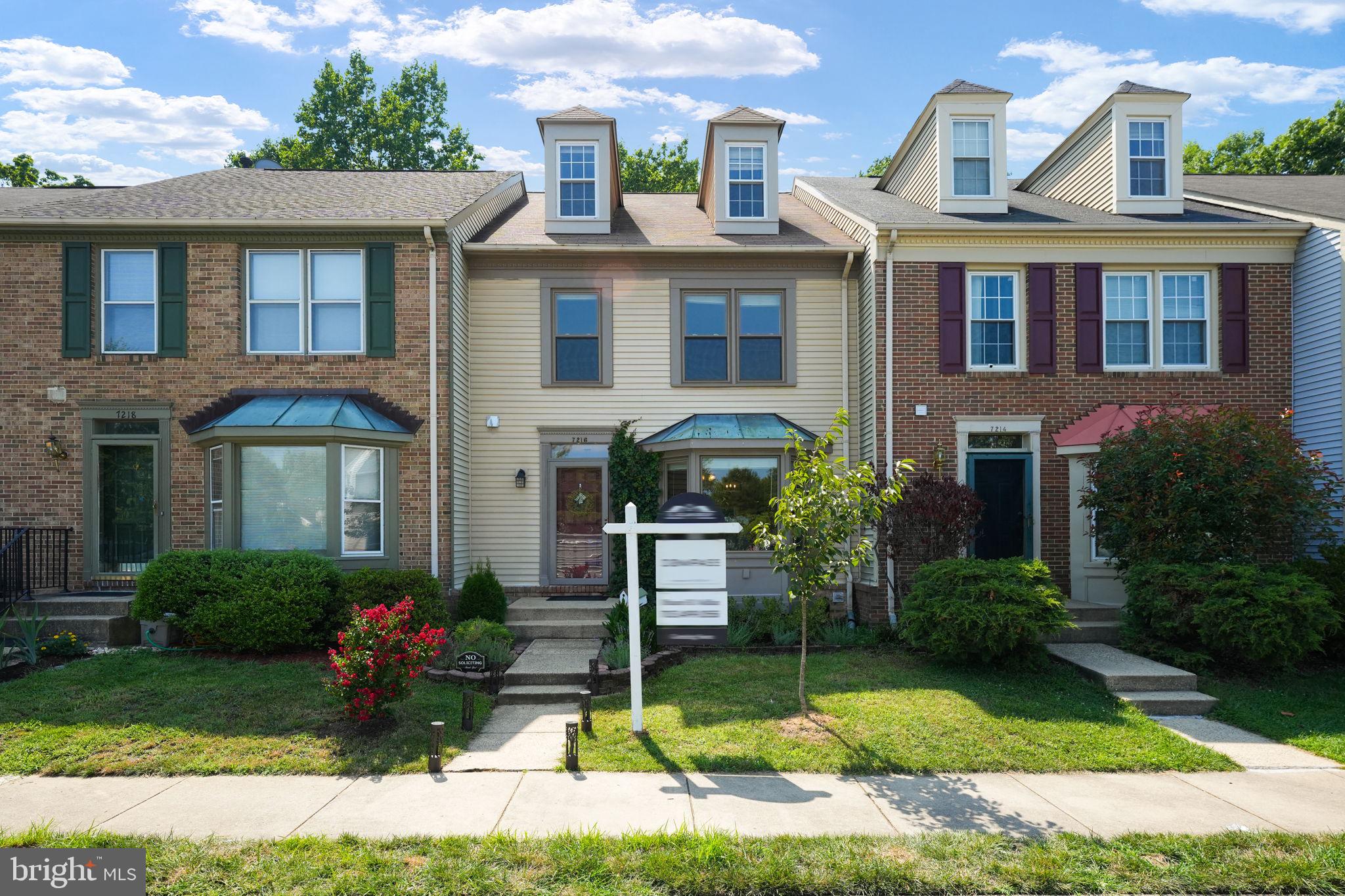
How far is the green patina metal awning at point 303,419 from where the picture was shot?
36.3 feet

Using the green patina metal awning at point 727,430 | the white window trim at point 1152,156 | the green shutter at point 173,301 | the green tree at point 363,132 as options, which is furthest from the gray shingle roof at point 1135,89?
the green tree at point 363,132

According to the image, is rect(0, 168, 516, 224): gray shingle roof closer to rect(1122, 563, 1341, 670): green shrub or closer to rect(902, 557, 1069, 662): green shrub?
rect(902, 557, 1069, 662): green shrub

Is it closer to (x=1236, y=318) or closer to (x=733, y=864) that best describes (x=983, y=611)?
(x=733, y=864)

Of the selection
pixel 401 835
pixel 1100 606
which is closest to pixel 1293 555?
pixel 1100 606

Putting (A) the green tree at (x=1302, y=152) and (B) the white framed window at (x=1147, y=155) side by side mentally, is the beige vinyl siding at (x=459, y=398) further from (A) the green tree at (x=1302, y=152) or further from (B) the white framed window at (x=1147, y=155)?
(A) the green tree at (x=1302, y=152)

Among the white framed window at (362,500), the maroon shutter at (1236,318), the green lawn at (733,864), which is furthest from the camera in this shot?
the maroon shutter at (1236,318)

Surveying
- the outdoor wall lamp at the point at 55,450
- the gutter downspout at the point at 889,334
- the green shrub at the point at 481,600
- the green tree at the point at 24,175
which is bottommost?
the green shrub at the point at 481,600

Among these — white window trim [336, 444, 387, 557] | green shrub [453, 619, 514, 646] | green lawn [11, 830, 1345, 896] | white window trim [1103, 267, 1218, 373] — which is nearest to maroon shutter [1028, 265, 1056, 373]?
white window trim [1103, 267, 1218, 373]

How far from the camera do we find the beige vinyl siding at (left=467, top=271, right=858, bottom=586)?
13.2 m

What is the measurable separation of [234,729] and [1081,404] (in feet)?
41.3

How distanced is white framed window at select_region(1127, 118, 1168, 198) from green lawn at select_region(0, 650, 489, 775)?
13.8 meters

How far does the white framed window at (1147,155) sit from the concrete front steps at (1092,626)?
24.4 feet

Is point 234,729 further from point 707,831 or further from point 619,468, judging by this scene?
point 619,468

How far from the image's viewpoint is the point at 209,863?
4879 mm
